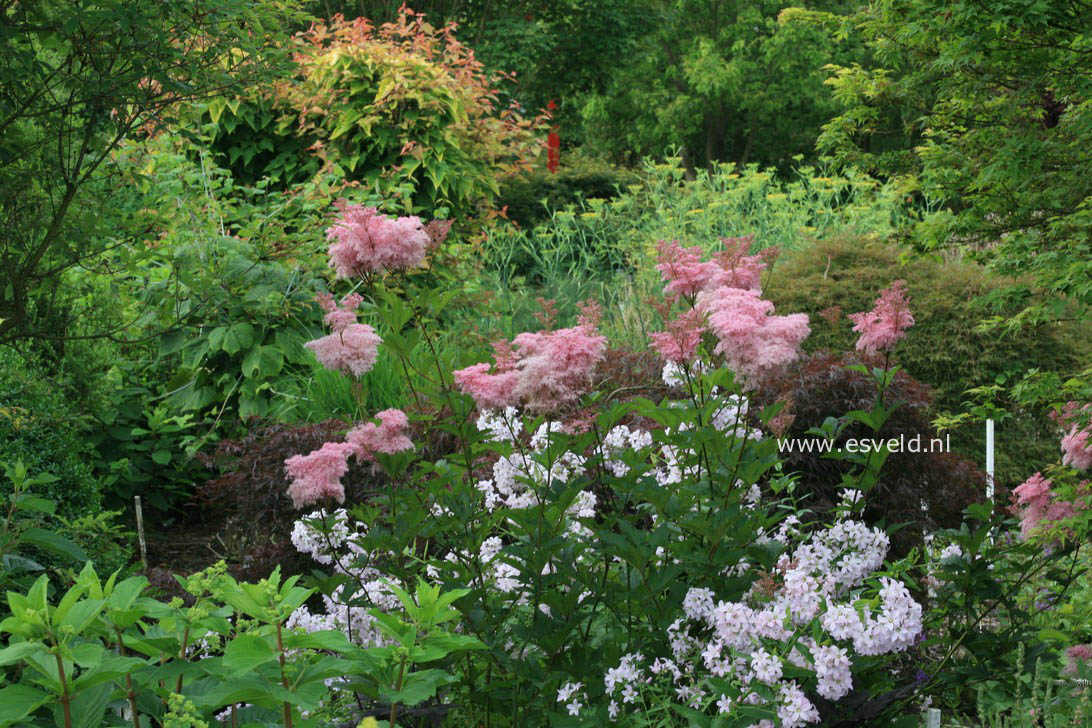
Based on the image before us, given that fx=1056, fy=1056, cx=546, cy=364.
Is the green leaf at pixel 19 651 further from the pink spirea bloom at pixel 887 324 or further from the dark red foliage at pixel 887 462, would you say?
the dark red foliage at pixel 887 462

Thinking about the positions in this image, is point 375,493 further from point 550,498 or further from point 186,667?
point 186,667

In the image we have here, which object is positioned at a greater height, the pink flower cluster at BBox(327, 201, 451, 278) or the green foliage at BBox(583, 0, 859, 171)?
the pink flower cluster at BBox(327, 201, 451, 278)

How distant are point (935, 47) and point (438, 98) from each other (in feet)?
15.6

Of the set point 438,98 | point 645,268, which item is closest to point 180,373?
point 438,98

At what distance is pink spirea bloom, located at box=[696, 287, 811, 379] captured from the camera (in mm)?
2285

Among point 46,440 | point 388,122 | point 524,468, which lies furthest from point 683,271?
point 388,122

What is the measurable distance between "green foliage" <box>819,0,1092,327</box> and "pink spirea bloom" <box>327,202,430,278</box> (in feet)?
5.76

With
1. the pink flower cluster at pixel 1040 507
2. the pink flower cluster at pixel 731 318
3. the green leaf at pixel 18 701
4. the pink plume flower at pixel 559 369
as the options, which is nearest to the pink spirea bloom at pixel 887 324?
the pink flower cluster at pixel 731 318

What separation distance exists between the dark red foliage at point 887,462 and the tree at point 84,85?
221cm

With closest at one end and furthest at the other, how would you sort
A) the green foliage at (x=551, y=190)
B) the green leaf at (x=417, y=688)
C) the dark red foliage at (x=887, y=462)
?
the green leaf at (x=417, y=688) → the dark red foliage at (x=887, y=462) → the green foliage at (x=551, y=190)

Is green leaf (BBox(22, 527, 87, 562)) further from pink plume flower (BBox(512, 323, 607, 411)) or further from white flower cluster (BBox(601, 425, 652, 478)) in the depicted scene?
white flower cluster (BBox(601, 425, 652, 478))

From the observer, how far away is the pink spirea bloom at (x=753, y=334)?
229cm

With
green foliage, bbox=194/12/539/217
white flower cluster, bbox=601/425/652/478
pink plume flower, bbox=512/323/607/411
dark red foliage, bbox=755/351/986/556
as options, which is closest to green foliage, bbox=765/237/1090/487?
dark red foliage, bbox=755/351/986/556

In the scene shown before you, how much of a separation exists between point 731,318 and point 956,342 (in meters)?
4.36
